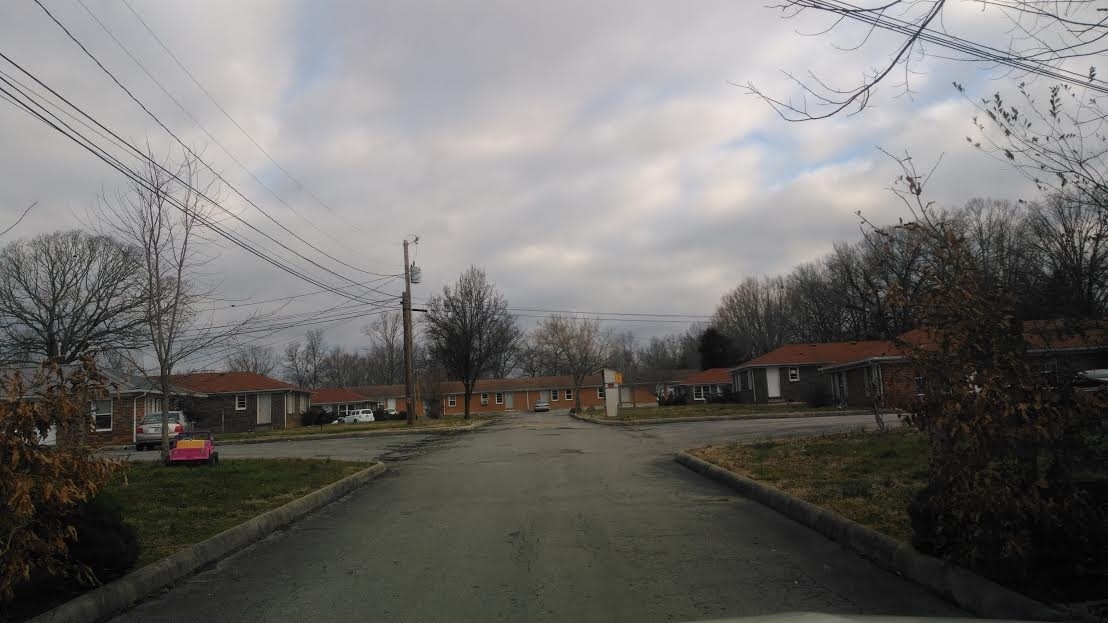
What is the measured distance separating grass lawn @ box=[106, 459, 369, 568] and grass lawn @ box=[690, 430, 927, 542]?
7134mm

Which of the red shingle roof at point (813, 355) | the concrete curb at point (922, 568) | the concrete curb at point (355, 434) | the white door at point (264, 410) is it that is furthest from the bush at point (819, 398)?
the white door at point (264, 410)

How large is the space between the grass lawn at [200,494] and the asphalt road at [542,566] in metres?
0.68

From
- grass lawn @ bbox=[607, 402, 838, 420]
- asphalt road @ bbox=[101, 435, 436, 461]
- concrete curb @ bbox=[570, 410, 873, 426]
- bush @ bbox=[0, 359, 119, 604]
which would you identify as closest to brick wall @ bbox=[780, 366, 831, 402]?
grass lawn @ bbox=[607, 402, 838, 420]

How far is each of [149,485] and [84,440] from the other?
7111 mm

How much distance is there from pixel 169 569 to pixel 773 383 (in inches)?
1931

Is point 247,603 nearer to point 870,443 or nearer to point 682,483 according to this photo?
point 682,483

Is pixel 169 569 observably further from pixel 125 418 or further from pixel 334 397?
pixel 334 397

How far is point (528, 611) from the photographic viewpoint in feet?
18.2

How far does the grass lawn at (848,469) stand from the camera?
8297mm

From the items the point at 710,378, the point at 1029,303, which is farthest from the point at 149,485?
the point at 710,378

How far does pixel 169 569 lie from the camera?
6.84 m

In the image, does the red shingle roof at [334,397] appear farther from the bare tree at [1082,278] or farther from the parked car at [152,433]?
the bare tree at [1082,278]

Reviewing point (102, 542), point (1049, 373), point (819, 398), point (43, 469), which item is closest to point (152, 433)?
point (102, 542)

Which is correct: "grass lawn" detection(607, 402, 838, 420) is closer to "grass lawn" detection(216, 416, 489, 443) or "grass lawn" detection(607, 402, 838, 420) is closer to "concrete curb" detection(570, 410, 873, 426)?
"concrete curb" detection(570, 410, 873, 426)
